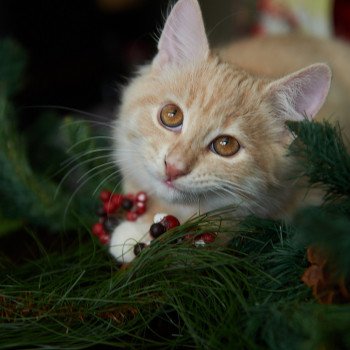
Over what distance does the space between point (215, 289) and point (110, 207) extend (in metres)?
0.36

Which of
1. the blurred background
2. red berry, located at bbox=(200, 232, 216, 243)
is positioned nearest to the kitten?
red berry, located at bbox=(200, 232, 216, 243)

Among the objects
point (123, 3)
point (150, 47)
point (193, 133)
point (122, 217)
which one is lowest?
point (122, 217)

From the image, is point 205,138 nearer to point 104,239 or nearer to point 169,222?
point 169,222

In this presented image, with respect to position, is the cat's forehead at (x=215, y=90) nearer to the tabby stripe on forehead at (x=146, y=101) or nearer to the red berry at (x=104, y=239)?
the tabby stripe on forehead at (x=146, y=101)

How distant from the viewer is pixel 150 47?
2.30 metres

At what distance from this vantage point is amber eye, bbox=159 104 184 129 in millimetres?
1003

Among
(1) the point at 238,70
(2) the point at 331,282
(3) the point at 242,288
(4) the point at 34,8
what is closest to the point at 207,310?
(3) the point at 242,288

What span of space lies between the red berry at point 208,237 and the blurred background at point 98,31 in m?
1.14

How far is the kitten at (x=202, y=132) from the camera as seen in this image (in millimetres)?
936

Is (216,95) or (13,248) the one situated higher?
(216,95)

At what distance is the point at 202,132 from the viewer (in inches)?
37.9

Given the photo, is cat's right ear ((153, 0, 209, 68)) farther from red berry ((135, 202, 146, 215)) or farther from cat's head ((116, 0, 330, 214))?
red berry ((135, 202, 146, 215))

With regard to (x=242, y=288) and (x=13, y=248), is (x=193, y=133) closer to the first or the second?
(x=242, y=288)

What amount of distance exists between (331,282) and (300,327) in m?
0.08
